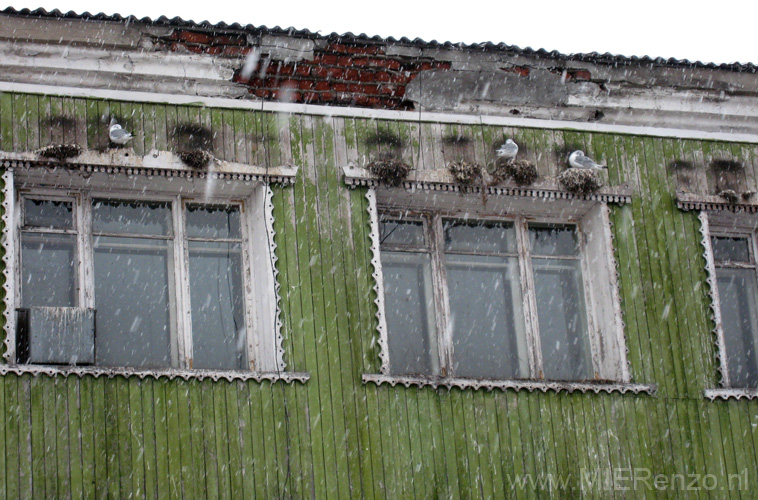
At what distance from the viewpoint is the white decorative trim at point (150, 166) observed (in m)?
10.5

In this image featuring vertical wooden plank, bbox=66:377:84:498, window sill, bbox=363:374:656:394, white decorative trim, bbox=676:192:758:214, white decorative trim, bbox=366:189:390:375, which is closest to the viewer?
vertical wooden plank, bbox=66:377:84:498

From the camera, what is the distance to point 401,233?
457 inches

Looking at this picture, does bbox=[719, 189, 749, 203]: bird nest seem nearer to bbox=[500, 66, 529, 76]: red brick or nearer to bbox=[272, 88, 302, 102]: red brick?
bbox=[500, 66, 529, 76]: red brick

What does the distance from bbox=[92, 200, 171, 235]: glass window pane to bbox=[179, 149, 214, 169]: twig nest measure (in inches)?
17.5

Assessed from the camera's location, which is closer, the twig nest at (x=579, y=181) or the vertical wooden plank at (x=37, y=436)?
the vertical wooden plank at (x=37, y=436)

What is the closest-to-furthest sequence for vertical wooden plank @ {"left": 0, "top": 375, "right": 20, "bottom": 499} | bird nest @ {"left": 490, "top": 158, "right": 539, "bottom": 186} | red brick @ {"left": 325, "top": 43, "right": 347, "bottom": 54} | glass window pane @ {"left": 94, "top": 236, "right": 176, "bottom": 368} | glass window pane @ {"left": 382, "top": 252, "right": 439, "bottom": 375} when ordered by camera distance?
vertical wooden plank @ {"left": 0, "top": 375, "right": 20, "bottom": 499} → glass window pane @ {"left": 94, "top": 236, "right": 176, "bottom": 368} → glass window pane @ {"left": 382, "top": 252, "right": 439, "bottom": 375} → bird nest @ {"left": 490, "top": 158, "right": 539, "bottom": 186} → red brick @ {"left": 325, "top": 43, "right": 347, "bottom": 54}

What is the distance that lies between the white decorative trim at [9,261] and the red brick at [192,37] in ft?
6.23

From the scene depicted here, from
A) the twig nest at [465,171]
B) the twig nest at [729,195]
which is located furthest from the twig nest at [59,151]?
the twig nest at [729,195]

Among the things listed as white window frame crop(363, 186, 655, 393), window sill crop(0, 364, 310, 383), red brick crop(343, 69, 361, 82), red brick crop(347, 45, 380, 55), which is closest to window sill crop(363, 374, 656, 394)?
white window frame crop(363, 186, 655, 393)

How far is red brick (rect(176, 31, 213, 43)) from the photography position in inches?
444

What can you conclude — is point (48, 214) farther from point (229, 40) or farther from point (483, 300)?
point (483, 300)

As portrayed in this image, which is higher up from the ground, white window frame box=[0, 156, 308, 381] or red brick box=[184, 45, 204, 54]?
red brick box=[184, 45, 204, 54]

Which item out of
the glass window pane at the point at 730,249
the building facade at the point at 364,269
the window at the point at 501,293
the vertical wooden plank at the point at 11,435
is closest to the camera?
the vertical wooden plank at the point at 11,435

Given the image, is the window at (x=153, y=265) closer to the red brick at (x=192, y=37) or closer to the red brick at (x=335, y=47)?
the red brick at (x=192, y=37)
